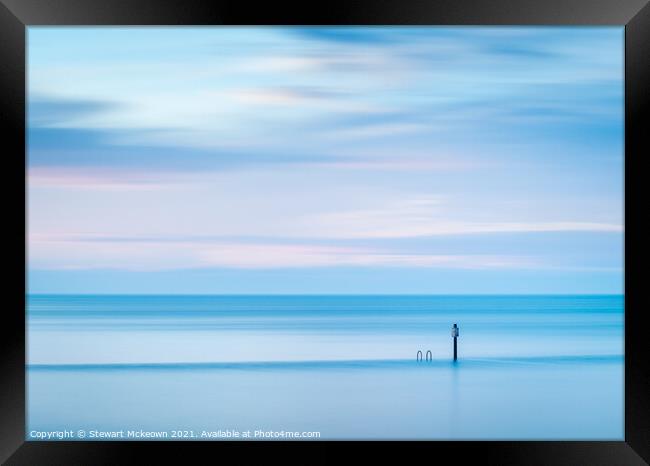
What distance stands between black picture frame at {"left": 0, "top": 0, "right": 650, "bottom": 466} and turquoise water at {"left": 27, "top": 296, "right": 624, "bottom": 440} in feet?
0.44

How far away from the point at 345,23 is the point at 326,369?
8.10 metres

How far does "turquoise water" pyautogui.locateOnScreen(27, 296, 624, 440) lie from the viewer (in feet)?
18.4

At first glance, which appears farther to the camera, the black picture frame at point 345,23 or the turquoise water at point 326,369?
the turquoise water at point 326,369

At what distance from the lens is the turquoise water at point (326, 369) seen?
18.4 ft

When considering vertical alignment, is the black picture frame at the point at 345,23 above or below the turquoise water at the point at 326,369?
above

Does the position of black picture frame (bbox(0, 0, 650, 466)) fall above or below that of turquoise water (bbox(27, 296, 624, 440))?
above

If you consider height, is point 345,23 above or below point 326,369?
above

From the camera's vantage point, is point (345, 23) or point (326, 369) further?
point (326, 369)

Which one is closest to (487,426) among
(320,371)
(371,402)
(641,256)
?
(371,402)

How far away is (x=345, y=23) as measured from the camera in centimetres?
230

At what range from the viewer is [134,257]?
11.7 m

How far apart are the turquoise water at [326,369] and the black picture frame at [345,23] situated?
134 mm

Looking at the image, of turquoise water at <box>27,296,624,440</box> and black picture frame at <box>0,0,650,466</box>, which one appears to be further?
turquoise water at <box>27,296,624,440</box>

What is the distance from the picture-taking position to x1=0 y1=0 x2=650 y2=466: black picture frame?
7.45 ft
